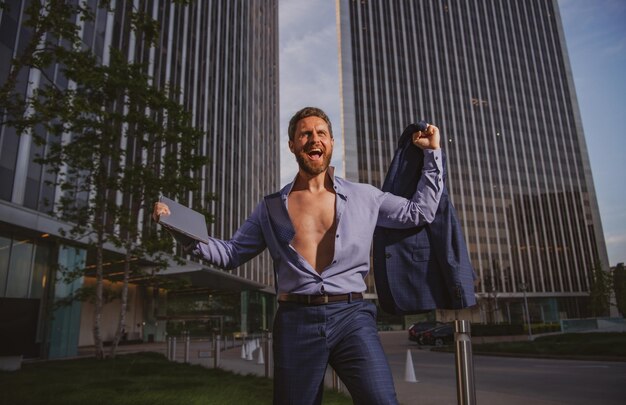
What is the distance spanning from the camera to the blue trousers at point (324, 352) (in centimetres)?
204

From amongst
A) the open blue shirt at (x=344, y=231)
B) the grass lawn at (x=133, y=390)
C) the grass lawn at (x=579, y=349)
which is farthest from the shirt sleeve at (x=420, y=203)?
the grass lawn at (x=579, y=349)

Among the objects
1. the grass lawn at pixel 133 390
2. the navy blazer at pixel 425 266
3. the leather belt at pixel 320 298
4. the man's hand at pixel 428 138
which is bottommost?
the grass lawn at pixel 133 390

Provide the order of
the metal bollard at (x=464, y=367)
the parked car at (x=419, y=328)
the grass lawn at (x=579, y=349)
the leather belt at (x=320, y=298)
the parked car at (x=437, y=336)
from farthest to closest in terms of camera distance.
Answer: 1. the parked car at (x=419, y=328)
2. the parked car at (x=437, y=336)
3. the grass lawn at (x=579, y=349)
4. the leather belt at (x=320, y=298)
5. the metal bollard at (x=464, y=367)

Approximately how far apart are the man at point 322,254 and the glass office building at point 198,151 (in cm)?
789

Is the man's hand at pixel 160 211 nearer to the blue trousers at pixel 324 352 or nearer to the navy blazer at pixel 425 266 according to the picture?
the blue trousers at pixel 324 352

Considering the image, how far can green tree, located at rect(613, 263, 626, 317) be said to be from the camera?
45031mm

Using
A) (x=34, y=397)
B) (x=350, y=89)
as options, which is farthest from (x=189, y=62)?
(x=350, y=89)

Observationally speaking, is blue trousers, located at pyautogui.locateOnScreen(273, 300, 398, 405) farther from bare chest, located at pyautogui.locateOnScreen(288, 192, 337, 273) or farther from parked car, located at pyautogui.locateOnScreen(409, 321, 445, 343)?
parked car, located at pyautogui.locateOnScreen(409, 321, 445, 343)

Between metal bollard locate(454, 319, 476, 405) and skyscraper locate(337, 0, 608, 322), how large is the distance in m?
74.0

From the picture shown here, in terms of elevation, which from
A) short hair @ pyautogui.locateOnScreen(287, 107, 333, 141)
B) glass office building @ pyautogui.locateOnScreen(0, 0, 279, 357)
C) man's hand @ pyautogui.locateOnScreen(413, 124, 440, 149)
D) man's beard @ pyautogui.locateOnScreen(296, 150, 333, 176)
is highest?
glass office building @ pyautogui.locateOnScreen(0, 0, 279, 357)

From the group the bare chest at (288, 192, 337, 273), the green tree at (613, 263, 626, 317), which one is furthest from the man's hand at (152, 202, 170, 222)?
the green tree at (613, 263, 626, 317)

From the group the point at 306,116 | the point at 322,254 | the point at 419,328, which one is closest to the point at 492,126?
the point at 419,328

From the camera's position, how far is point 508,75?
9281cm

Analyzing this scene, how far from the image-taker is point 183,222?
230cm
